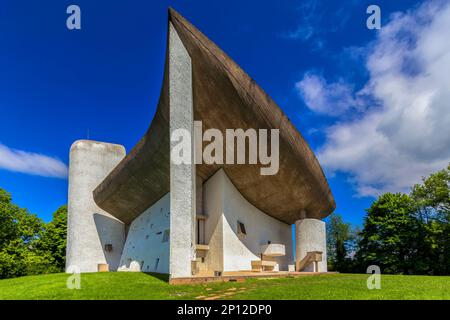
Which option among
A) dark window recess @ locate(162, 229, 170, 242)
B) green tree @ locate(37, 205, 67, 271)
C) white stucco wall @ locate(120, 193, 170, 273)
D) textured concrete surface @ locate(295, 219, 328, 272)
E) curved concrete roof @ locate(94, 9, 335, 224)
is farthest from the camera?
green tree @ locate(37, 205, 67, 271)

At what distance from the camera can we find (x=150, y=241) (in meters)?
21.6

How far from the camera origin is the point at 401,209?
2948cm

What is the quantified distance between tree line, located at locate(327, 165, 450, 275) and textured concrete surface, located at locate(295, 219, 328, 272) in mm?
11145

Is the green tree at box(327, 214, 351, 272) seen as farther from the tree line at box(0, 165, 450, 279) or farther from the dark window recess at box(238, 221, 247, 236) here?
the dark window recess at box(238, 221, 247, 236)

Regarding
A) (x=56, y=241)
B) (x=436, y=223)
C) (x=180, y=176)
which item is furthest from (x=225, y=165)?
(x=56, y=241)

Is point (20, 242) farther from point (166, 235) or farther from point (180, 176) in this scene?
point (180, 176)

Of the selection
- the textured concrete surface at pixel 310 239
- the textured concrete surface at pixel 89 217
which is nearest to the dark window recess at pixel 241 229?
the textured concrete surface at pixel 310 239

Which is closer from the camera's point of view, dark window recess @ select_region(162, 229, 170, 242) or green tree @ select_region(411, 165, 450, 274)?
dark window recess @ select_region(162, 229, 170, 242)

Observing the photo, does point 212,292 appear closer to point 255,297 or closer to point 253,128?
point 255,297

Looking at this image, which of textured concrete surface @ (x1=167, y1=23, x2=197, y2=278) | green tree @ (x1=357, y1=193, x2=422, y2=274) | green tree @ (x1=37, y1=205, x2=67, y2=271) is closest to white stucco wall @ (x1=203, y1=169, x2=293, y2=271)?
textured concrete surface @ (x1=167, y1=23, x2=197, y2=278)

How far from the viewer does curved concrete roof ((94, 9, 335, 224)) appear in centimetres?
1318

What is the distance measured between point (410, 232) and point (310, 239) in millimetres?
13112
